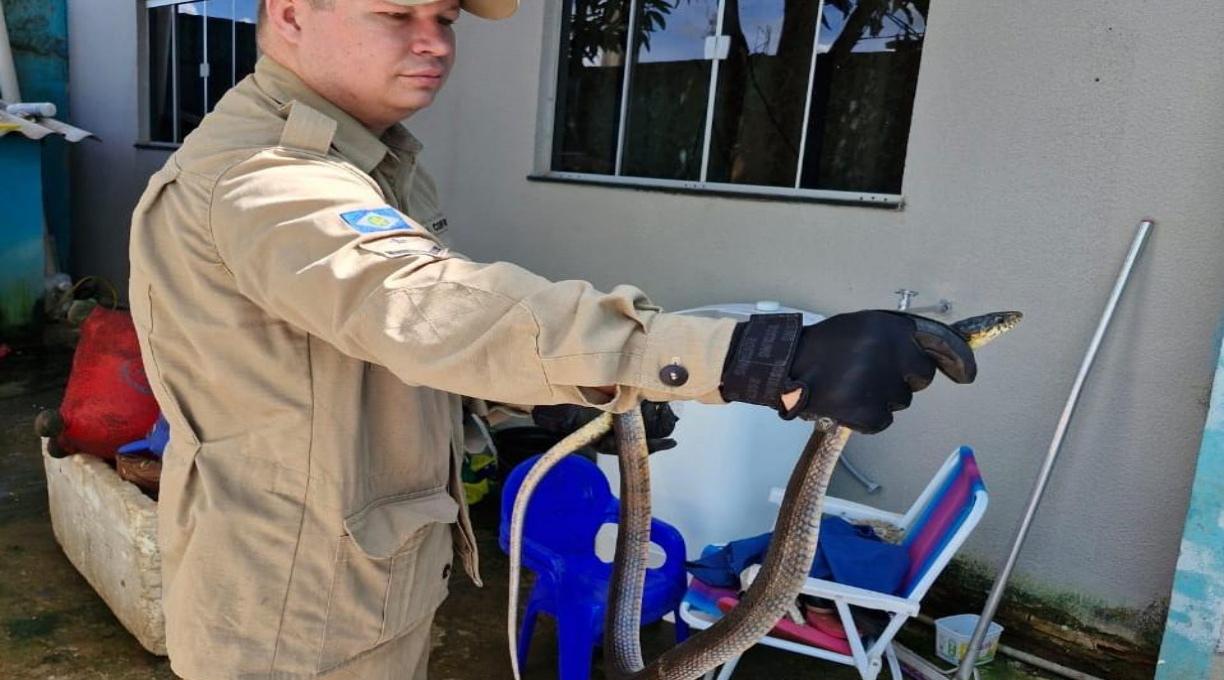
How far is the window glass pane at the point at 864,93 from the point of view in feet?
10.9

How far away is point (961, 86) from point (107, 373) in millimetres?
3202

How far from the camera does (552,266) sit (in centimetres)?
442

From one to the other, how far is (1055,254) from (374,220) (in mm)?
2676

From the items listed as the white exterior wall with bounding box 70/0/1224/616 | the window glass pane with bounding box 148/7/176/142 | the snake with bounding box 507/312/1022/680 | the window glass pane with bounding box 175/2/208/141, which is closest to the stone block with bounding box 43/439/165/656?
the snake with bounding box 507/312/1022/680

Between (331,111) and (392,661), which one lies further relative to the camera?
(392,661)

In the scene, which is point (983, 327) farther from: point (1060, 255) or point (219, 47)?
point (219, 47)

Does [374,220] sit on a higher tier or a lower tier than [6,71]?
lower

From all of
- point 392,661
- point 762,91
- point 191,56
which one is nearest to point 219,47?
point 191,56

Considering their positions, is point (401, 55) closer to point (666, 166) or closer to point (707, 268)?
point (707, 268)

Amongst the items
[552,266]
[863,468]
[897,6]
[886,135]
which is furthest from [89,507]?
[897,6]

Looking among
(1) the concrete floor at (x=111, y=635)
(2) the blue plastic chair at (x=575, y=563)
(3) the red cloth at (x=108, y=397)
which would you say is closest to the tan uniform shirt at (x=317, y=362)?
(2) the blue plastic chair at (x=575, y=563)

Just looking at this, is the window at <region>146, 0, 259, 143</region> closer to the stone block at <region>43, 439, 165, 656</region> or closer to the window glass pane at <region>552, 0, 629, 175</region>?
the window glass pane at <region>552, 0, 629, 175</region>

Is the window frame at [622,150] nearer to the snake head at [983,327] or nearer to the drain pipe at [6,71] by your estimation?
the snake head at [983,327]

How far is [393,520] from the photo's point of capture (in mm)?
1221
